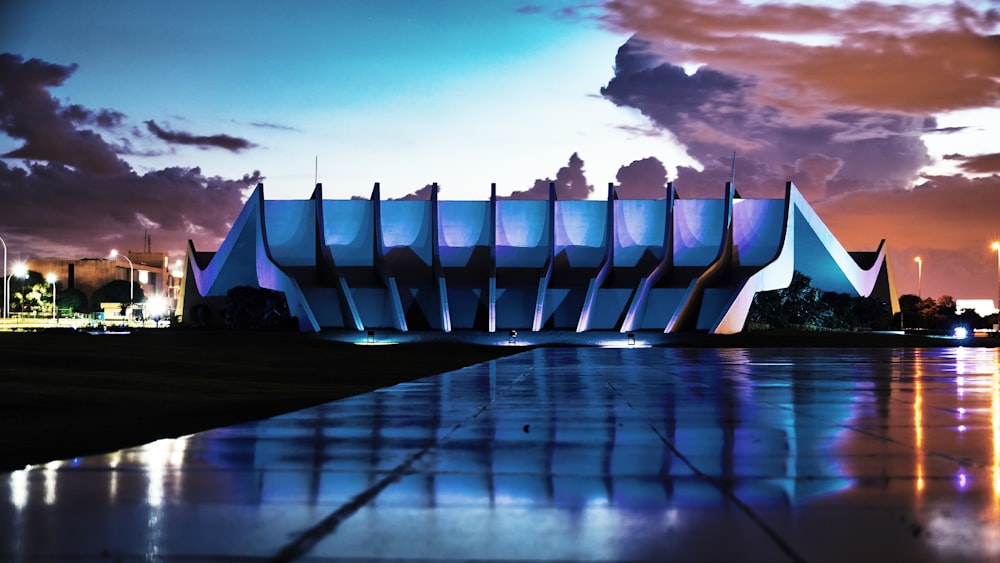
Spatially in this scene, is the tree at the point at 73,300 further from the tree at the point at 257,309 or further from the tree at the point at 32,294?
the tree at the point at 257,309

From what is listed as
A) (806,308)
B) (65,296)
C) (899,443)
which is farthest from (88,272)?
(899,443)

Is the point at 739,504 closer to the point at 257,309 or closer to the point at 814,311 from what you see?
the point at 257,309

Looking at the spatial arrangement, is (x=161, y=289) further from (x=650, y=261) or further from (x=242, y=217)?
(x=650, y=261)

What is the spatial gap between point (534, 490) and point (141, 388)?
11870mm

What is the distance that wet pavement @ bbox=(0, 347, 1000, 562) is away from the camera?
516 centimetres

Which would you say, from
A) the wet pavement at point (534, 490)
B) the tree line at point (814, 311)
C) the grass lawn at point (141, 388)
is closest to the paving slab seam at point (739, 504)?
the wet pavement at point (534, 490)

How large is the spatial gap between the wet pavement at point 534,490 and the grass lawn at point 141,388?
49.7 inches

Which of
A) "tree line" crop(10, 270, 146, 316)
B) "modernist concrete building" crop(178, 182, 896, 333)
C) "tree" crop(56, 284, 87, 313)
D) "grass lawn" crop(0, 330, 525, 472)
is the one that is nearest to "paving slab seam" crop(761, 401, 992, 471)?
"grass lawn" crop(0, 330, 525, 472)

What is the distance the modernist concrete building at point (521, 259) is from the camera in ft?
218

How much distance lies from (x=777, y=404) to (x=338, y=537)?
10555mm

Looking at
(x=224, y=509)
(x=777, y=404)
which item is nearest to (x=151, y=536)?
(x=224, y=509)

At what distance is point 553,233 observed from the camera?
71.1 m

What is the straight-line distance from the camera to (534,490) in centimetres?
695

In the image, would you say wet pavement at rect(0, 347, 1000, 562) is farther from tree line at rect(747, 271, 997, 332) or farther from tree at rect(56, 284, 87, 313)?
tree at rect(56, 284, 87, 313)
